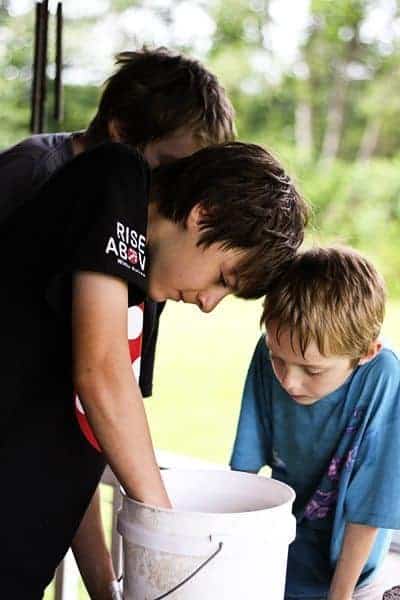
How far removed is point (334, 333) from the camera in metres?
1.37

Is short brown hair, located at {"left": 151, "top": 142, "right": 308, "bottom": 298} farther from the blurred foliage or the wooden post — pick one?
the blurred foliage

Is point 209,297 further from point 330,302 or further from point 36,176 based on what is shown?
point 36,176

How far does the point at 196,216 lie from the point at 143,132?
0.42m

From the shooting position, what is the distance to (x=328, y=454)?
4.80ft

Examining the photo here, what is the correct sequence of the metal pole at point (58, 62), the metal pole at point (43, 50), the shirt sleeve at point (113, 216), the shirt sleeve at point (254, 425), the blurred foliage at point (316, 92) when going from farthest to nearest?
1. the blurred foliage at point (316, 92)
2. the metal pole at point (43, 50)
3. the metal pole at point (58, 62)
4. the shirt sleeve at point (254, 425)
5. the shirt sleeve at point (113, 216)

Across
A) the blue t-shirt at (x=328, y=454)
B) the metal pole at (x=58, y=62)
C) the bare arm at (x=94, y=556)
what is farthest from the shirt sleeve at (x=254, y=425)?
the metal pole at (x=58, y=62)

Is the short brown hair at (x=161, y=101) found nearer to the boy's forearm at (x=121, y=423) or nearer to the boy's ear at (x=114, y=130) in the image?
the boy's ear at (x=114, y=130)

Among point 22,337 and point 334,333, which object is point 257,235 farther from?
point 22,337

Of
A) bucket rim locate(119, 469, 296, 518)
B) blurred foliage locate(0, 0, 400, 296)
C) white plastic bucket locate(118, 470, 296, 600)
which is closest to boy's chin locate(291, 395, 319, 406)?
bucket rim locate(119, 469, 296, 518)

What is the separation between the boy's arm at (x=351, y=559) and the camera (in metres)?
1.38

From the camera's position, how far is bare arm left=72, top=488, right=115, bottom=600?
1.66 m

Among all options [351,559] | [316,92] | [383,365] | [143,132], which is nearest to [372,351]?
[383,365]

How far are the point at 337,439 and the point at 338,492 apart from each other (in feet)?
0.26

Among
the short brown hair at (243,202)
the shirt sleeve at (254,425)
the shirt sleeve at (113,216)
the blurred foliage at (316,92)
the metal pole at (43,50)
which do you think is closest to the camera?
the shirt sleeve at (113,216)
